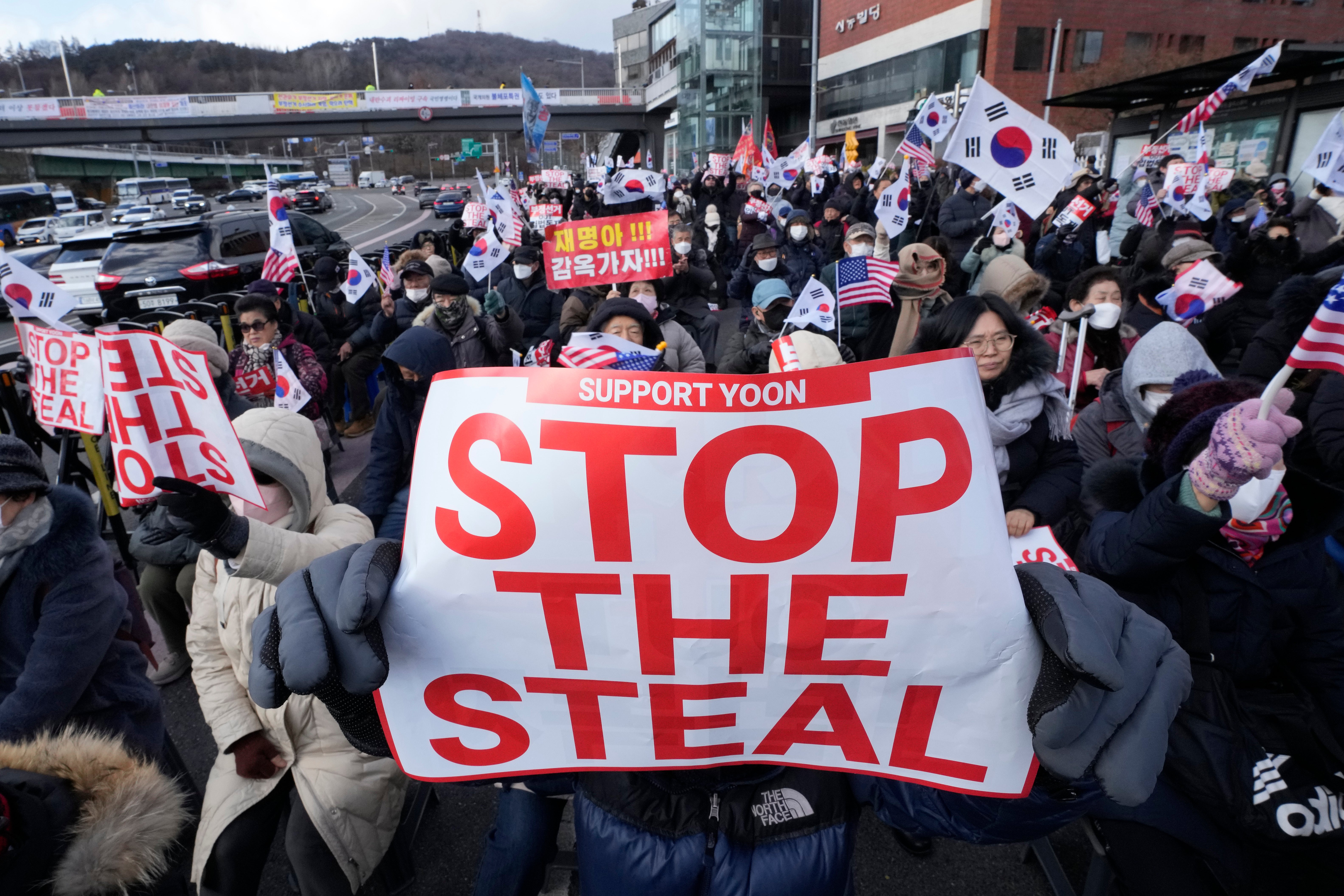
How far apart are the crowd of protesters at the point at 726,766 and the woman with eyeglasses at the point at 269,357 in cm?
78

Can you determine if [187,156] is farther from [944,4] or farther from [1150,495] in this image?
[1150,495]

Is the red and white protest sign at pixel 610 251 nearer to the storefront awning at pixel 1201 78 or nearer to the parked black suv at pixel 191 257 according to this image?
the parked black suv at pixel 191 257

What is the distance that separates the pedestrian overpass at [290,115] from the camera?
42562 mm

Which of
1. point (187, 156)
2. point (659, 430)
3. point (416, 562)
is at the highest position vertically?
point (187, 156)

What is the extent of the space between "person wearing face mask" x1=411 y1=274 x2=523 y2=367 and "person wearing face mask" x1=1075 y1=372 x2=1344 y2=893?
450 cm

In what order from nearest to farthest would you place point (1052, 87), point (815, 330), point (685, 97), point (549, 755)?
point (549, 755) → point (815, 330) → point (1052, 87) → point (685, 97)

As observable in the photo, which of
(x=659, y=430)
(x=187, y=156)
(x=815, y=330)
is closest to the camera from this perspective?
(x=659, y=430)

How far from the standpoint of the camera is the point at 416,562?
1.25 meters

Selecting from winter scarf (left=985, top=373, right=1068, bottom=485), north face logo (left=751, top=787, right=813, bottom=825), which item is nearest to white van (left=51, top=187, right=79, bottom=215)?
winter scarf (left=985, top=373, right=1068, bottom=485)

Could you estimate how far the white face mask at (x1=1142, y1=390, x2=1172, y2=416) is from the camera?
119 inches

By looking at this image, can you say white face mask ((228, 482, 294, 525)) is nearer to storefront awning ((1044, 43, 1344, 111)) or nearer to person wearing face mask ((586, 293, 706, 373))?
person wearing face mask ((586, 293, 706, 373))

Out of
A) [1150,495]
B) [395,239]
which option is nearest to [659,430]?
[1150,495]

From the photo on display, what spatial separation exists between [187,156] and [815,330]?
92907 millimetres

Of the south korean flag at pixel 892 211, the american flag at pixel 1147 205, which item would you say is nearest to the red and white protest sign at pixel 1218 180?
the american flag at pixel 1147 205
